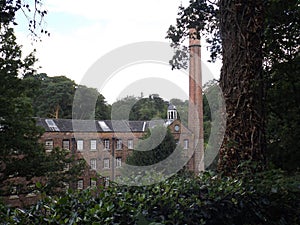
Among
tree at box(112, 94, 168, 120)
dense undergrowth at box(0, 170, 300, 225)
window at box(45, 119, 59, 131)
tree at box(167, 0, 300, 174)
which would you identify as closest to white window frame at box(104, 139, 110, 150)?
tree at box(112, 94, 168, 120)

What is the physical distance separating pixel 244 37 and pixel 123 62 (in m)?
1.73

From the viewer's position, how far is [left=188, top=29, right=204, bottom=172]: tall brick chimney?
16.7ft

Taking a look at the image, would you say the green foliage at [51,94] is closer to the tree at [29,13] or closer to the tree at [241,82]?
the tree at [29,13]

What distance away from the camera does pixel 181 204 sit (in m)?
1.49

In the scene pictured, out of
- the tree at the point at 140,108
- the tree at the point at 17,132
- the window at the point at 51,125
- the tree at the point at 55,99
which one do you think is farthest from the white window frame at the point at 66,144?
the tree at the point at 140,108

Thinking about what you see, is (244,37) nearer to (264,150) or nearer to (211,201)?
(264,150)

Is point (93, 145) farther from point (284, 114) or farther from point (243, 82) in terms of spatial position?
point (243, 82)

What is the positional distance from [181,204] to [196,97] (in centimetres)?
432

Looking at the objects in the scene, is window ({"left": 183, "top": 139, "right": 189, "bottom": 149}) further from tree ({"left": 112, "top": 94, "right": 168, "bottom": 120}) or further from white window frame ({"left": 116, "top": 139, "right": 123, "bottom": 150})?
white window frame ({"left": 116, "top": 139, "right": 123, "bottom": 150})

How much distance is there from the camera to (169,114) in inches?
224

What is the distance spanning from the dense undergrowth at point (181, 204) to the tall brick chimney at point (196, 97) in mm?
2695

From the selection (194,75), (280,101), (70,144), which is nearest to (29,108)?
(70,144)

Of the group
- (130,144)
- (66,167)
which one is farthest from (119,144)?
(66,167)

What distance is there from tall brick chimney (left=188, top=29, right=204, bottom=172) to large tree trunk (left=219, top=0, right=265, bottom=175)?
2195 millimetres
